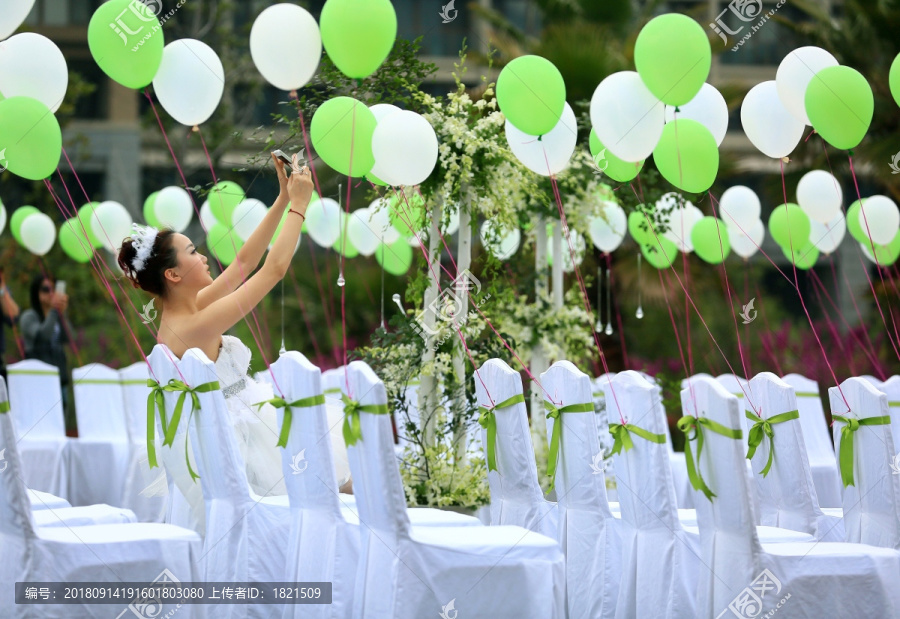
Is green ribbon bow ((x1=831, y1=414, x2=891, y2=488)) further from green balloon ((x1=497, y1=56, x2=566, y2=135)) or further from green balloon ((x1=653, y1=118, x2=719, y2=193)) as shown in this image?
green balloon ((x1=497, y1=56, x2=566, y2=135))

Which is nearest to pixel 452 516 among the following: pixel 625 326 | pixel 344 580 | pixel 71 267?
pixel 344 580

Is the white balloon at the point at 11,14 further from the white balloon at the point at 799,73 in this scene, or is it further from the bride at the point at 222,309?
the white balloon at the point at 799,73

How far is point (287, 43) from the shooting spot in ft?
12.5

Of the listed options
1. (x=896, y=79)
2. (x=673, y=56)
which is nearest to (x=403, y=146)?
(x=673, y=56)

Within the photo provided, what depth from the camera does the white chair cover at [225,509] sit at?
10.4ft

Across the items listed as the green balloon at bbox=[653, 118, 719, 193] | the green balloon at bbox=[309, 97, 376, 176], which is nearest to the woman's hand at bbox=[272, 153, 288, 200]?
the green balloon at bbox=[309, 97, 376, 176]

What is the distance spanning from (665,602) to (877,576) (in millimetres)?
638

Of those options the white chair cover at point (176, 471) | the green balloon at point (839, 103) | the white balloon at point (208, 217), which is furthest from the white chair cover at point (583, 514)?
the white balloon at point (208, 217)

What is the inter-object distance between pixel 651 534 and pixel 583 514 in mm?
307

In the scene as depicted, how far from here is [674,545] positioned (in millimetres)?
3215

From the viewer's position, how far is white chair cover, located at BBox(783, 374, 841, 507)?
5.28m

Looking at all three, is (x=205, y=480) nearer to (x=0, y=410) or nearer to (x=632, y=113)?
(x=0, y=410)

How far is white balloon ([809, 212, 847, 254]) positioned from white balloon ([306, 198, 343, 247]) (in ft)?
9.94

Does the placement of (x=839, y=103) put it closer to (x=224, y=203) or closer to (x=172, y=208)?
(x=224, y=203)
